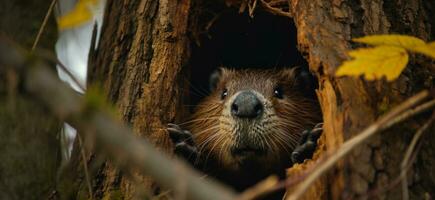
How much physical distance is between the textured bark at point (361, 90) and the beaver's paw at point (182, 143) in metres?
1.18

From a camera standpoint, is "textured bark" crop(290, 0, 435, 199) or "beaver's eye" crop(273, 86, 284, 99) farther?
"beaver's eye" crop(273, 86, 284, 99)

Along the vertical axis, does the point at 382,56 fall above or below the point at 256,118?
above

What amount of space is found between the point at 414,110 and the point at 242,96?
1.62 meters

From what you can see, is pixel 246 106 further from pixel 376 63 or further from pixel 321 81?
pixel 376 63

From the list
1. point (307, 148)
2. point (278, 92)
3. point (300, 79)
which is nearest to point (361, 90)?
point (307, 148)

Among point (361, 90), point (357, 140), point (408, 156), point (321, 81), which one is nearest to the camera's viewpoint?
point (357, 140)

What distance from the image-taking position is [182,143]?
209 inches

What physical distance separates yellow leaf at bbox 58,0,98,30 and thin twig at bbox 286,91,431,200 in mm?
2351

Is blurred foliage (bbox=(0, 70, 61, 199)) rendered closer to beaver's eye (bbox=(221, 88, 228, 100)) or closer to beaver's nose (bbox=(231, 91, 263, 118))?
beaver's nose (bbox=(231, 91, 263, 118))

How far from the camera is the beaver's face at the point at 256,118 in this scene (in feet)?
17.4

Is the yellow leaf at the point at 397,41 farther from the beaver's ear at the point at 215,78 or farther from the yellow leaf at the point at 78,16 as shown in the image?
the beaver's ear at the point at 215,78

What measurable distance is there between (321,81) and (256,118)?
1.04 m

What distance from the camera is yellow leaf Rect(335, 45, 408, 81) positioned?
3.43 meters

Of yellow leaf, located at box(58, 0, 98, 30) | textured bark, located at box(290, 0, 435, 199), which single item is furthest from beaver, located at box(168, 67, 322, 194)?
yellow leaf, located at box(58, 0, 98, 30)
